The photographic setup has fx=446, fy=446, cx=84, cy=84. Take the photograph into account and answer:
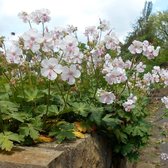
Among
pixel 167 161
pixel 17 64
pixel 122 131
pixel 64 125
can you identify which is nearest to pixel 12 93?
pixel 17 64

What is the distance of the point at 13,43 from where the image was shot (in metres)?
2.67

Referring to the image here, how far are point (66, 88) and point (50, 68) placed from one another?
82 centimetres

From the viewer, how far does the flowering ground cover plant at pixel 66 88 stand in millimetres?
2461

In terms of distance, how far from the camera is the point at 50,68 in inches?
91.8

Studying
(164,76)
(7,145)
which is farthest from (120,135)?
(7,145)

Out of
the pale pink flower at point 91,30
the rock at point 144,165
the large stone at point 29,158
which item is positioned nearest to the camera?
the large stone at point 29,158

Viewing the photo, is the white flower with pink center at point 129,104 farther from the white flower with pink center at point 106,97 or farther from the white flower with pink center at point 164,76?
the white flower with pink center at point 164,76

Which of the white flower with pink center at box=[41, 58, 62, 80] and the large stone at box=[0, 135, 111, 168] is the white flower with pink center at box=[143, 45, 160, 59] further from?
the white flower with pink center at box=[41, 58, 62, 80]

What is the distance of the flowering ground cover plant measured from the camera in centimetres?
246

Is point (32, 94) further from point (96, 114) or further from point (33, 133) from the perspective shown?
point (96, 114)

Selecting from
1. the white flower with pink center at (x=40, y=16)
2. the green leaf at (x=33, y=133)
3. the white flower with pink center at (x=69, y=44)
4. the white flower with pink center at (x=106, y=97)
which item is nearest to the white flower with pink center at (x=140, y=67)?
the white flower with pink center at (x=106, y=97)

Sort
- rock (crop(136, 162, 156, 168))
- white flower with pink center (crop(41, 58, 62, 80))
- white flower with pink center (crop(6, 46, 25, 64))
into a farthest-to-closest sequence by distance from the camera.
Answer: rock (crop(136, 162, 156, 168)) < white flower with pink center (crop(6, 46, 25, 64)) < white flower with pink center (crop(41, 58, 62, 80))

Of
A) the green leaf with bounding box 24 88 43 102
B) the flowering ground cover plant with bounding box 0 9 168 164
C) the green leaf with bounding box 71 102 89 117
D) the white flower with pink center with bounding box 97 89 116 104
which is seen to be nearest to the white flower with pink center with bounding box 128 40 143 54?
the flowering ground cover plant with bounding box 0 9 168 164

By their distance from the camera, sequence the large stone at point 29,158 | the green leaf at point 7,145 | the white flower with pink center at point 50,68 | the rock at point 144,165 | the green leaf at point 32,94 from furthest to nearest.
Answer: the rock at point 144,165
the green leaf at point 32,94
the white flower with pink center at point 50,68
the green leaf at point 7,145
the large stone at point 29,158
